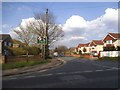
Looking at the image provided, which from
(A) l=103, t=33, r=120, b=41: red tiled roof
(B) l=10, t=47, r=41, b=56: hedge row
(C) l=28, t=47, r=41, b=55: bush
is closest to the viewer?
(B) l=10, t=47, r=41, b=56: hedge row

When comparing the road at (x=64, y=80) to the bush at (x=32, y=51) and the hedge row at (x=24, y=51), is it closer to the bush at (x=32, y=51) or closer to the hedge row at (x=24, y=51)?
the hedge row at (x=24, y=51)

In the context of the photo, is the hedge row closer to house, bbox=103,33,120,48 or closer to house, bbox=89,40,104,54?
house, bbox=103,33,120,48

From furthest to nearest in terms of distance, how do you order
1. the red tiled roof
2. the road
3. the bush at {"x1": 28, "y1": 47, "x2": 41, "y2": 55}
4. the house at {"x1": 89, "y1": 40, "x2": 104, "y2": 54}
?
the house at {"x1": 89, "y1": 40, "x2": 104, "y2": 54}, the red tiled roof, the bush at {"x1": 28, "y1": 47, "x2": 41, "y2": 55}, the road

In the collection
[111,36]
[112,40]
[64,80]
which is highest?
[111,36]

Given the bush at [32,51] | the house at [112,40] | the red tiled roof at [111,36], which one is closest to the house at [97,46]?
the red tiled roof at [111,36]

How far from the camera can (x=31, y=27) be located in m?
62.1

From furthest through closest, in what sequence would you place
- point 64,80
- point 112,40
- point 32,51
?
point 112,40, point 32,51, point 64,80

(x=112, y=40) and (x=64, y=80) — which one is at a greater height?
(x=112, y=40)

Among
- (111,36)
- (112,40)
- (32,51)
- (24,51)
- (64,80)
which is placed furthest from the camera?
(111,36)

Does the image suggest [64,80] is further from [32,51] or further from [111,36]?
[111,36]

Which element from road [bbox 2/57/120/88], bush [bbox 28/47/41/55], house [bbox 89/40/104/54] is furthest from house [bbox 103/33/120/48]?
road [bbox 2/57/120/88]

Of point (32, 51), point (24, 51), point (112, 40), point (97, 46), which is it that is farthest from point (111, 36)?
point (24, 51)

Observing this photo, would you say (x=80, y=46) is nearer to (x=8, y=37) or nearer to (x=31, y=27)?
(x=8, y=37)

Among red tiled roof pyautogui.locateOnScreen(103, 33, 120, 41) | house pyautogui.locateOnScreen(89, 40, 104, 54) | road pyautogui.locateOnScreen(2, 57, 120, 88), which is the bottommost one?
road pyautogui.locateOnScreen(2, 57, 120, 88)
